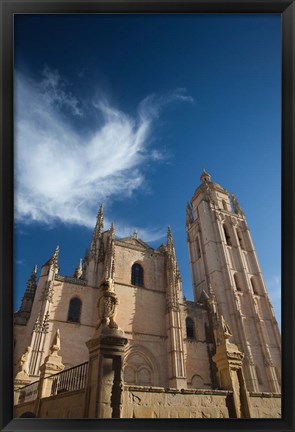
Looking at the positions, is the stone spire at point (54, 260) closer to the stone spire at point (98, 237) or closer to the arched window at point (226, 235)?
the stone spire at point (98, 237)

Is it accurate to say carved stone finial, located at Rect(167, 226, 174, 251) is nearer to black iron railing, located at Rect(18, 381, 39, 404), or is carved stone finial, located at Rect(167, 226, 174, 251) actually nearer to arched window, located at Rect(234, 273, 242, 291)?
arched window, located at Rect(234, 273, 242, 291)

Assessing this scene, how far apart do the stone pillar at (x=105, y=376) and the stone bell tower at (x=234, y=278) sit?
20.8 meters

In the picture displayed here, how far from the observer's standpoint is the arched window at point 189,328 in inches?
919

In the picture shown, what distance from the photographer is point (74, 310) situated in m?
19.9

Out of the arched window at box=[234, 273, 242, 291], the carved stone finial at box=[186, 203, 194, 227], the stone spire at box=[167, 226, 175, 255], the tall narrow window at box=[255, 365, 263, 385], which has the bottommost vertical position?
the tall narrow window at box=[255, 365, 263, 385]

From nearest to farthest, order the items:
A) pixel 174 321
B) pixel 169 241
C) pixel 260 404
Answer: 1. pixel 260 404
2. pixel 174 321
3. pixel 169 241

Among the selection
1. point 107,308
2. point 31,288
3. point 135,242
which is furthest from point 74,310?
point 107,308

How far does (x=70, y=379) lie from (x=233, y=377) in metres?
4.13

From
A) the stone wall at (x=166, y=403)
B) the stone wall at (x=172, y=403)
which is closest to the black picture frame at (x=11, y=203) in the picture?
the stone wall at (x=166, y=403)

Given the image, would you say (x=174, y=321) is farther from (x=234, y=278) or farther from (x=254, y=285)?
(x=254, y=285)

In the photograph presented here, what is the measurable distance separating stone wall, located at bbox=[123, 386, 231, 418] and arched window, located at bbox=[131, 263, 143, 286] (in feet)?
56.9

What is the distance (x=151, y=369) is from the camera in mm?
19688

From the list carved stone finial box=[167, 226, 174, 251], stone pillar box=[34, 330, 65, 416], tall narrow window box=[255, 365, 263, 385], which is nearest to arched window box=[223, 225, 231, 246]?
carved stone finial box=[167, 226, 174, 251]

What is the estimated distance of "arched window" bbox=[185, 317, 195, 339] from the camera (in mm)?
23345
